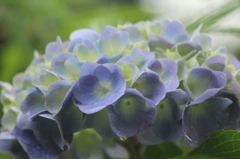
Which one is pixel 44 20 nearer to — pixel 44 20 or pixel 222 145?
pixel 44 20

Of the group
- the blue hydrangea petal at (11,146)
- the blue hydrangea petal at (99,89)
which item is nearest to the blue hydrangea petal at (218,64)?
the blue hydrangea petal at (99,89)

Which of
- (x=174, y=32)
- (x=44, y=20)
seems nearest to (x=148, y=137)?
(x=174, y=32)

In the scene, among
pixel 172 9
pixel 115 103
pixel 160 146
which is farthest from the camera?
pixel 172 9

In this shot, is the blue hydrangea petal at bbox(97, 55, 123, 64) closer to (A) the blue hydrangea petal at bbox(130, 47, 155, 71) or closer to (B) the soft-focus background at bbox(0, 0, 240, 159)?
A: (A) the blue hydrangea petal at bbox(130, 47, 155, 71)

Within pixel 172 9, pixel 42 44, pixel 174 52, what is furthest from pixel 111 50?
pixel 42 44

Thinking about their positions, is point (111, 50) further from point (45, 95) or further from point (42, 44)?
point (42, 44)

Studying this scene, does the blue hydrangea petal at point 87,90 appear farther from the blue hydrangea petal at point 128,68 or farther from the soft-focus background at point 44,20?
the soft-focus background at point 44,20
